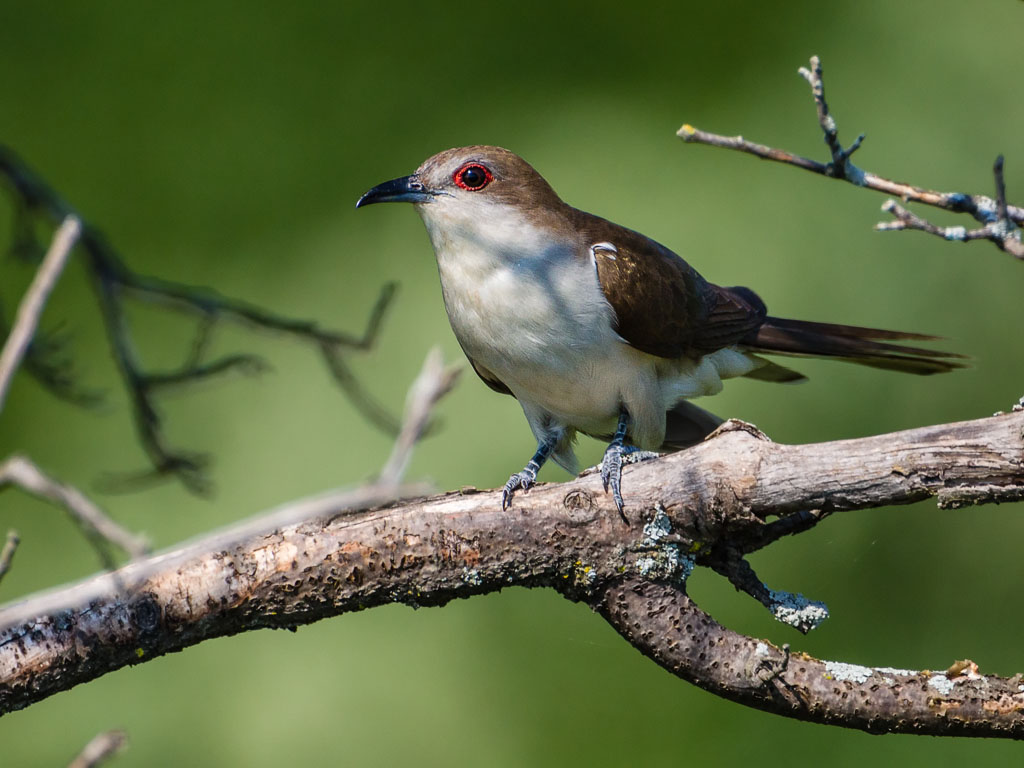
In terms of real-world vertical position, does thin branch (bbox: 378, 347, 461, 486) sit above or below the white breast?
below

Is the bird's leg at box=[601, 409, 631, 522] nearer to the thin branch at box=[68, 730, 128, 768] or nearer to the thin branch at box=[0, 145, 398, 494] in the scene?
the thin branch at box=[0, 145, 398, 494]

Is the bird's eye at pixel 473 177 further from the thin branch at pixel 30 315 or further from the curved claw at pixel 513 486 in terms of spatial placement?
the thin branch at pixel 30 315

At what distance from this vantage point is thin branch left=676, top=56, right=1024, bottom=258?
1529 mm

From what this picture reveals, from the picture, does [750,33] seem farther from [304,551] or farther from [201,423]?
[304,551]

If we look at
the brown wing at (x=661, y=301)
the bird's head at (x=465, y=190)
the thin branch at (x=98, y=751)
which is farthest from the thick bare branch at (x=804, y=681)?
the bird's head at (x=465, y=190)

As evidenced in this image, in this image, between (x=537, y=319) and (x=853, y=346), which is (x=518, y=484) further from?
(x=853, y=346)

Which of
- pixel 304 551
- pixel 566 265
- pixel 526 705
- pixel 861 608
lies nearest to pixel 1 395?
pixel 304 551

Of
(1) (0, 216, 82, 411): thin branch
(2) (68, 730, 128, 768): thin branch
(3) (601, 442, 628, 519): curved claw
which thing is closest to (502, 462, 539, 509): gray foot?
(3) (601, 442, 628, 519): curved claw

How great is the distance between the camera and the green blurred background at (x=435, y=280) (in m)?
3.29

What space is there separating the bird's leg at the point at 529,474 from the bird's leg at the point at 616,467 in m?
0.16

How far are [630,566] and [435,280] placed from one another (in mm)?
1855

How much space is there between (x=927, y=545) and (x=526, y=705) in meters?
1.40

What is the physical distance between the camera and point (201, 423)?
141 inches

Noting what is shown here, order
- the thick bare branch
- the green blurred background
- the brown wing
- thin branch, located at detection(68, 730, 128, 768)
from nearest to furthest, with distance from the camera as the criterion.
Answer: thin branch, located at detection(68, 730, 128, 768) → the thick bare branch → the brown wing → the green blurred background
